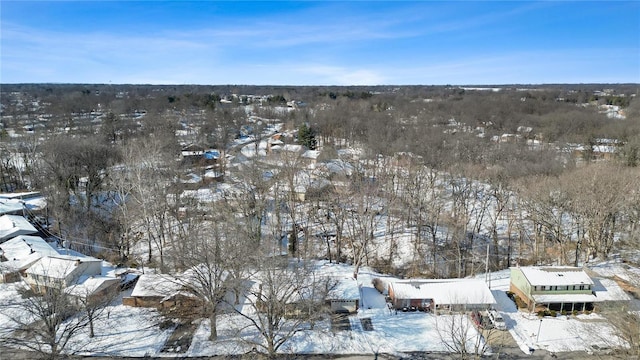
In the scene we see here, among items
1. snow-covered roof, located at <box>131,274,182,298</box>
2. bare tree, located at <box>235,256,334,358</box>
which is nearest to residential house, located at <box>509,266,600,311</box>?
bare tree, located at <box>235,256,334,358</box>

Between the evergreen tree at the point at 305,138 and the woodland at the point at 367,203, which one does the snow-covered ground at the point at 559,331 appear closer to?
the woodland at the point at 367,203

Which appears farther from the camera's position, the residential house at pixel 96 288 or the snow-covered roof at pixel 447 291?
the snow-covered roof at pixel 447 291

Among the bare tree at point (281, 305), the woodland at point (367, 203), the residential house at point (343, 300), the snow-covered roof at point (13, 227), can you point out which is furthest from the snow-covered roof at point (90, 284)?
the residential house at point (343, 300)

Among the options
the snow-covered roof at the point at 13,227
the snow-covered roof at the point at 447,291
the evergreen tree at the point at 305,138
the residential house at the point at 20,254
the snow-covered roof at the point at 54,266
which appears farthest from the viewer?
the evergreen tree at the point at 305,138

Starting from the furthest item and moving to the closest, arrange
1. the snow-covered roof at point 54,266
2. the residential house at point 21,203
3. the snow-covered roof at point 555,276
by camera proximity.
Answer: the residential house at point 21,203, the snow-covered roof at point 54,266, the snow-covered roof at point 555,276

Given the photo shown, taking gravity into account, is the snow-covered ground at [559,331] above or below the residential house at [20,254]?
below

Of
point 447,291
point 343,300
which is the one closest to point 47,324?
point 343,300

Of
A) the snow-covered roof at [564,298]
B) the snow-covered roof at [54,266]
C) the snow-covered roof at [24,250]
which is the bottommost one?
the snow-covered roof at [564,298]

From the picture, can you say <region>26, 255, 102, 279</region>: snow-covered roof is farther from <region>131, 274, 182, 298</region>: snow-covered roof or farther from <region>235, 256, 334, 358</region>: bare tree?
<region>235, 256, 334, 358</region>: bare tree
